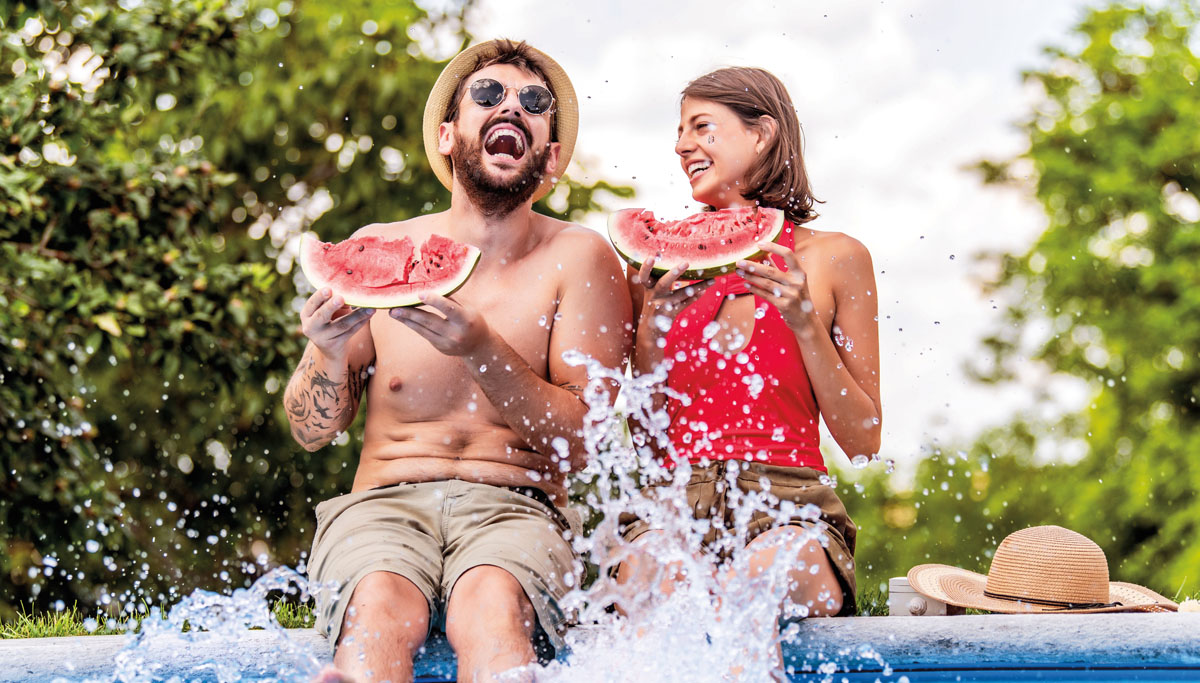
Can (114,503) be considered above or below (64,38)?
below

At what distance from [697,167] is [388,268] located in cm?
105

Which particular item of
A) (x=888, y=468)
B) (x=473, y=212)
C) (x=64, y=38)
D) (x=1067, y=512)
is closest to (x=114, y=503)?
(x=64, y=38)

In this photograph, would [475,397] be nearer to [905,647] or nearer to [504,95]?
[504,95]

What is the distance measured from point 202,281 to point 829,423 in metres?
3.68

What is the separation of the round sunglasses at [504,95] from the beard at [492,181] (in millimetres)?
83

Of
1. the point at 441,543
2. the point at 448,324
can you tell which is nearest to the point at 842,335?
the point at 448,324

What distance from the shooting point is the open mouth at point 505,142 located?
3.67 m

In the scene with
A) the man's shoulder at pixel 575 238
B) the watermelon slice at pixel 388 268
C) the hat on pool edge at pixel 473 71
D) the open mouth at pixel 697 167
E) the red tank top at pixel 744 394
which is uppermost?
the hat on pool edge at pixel 473 71

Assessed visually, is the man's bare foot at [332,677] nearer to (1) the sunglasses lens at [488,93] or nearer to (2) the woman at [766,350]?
(2) the woman at [766,350]

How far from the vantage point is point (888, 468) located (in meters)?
3.41

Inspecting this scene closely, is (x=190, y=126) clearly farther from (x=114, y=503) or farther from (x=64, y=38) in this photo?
(x=114, y=503)

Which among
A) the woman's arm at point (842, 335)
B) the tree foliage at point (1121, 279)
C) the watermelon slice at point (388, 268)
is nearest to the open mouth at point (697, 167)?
the woman's arm at point (842, 335)

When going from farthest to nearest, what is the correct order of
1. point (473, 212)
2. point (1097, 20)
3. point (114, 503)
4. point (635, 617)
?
point (1097, 20), point (114, 503), point (473, 212), point (635, 617)

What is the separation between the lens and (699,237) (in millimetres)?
3572
